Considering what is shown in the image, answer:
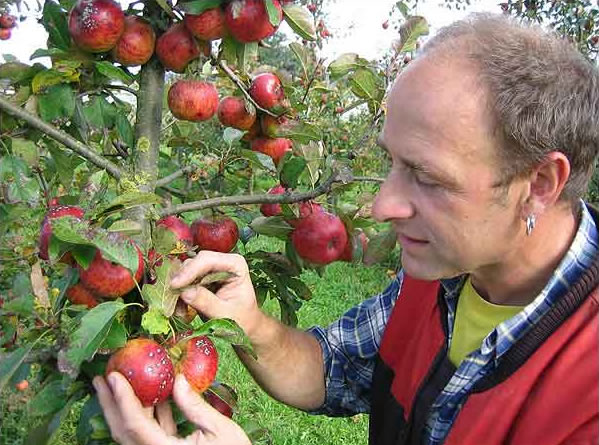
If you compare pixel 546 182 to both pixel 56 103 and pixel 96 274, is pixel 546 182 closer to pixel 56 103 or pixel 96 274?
pixel 96 274

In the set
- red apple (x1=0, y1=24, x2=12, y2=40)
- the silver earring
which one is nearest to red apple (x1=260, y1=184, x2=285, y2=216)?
the silver earring

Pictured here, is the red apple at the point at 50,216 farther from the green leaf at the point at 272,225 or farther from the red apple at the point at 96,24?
the green leaf at the point at 272,225

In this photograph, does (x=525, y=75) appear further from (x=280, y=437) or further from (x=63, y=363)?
(x=280, y=437)

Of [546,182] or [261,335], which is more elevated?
[546,182]

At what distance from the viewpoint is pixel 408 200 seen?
3.95 ft

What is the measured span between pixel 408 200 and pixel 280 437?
2.21 m

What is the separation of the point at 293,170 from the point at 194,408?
1.77 ft

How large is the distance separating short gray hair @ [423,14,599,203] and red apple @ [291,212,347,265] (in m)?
0.39

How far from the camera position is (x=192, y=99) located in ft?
4.37

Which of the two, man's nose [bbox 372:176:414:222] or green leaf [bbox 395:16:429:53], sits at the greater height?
green leaf [bbox 395:16:429:53]

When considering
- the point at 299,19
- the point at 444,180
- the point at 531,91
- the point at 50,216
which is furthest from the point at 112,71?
the point at 531,91

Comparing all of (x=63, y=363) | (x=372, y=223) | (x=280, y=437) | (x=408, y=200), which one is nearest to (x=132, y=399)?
(x=63, y=363)

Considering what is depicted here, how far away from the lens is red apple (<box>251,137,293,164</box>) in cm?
154

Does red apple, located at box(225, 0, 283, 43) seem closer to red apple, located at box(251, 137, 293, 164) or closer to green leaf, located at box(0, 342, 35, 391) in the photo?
red apple, located at box(251, 137, 293, 164)
